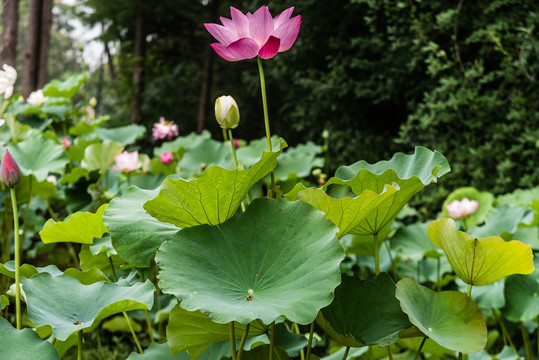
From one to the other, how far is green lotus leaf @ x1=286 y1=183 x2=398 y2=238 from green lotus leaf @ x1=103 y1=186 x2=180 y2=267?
7.9 inches

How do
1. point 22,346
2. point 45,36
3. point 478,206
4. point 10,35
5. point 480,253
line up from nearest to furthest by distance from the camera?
point 22,346, point 480,253, point 478,206, point 10,35, point 45,36

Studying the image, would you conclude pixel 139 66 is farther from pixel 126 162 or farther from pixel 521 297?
pixel 521 297

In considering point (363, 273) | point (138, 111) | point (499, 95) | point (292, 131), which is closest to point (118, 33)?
point (138, 111)

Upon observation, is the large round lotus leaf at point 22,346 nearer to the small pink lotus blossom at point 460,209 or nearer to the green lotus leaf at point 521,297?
the green lotus leaf at point 521,297

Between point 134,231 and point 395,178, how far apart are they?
381 mm

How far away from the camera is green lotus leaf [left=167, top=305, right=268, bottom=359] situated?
629 mm

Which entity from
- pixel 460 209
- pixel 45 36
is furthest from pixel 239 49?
pixel 45 36

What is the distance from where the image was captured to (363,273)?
1.73m

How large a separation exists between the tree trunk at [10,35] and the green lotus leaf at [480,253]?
307cm

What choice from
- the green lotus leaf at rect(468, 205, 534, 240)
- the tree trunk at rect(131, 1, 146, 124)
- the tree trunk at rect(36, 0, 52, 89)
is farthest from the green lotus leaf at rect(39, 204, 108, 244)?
the tree trunk at rect(131, 1, 146, 124)

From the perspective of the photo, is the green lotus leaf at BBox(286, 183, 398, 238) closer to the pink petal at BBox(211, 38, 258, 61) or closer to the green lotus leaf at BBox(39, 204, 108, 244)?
the pink petal at BBox(211, 38, 258, 61)

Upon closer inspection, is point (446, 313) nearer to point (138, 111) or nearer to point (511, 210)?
point (511, 210)

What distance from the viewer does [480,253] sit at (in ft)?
2.10

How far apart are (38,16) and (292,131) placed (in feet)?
9.88
